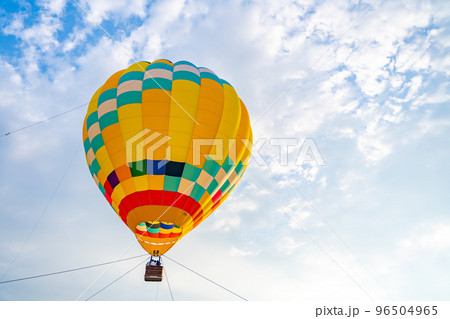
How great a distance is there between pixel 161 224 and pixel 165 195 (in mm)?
780

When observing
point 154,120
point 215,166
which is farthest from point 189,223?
point 154,120

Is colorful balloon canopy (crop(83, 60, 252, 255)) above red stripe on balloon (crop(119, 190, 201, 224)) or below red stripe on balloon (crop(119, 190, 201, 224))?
above

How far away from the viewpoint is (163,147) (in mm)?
8539

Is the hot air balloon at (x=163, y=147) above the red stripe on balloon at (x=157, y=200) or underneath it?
above

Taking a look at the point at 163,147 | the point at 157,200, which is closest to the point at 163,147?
the point at 163,147

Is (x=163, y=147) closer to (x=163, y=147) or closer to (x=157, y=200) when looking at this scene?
(x=163, y=147)

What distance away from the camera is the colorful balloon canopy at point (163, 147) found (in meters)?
8.45

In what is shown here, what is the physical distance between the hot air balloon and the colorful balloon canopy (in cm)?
3

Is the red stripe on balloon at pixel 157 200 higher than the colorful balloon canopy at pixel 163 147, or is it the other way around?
the colorful balloon canopy at pixel 163 147

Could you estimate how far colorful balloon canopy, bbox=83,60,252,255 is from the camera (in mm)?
8453

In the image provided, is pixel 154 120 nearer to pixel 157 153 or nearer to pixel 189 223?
pixel 157 153

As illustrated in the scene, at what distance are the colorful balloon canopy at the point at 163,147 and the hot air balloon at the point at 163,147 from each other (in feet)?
0.08

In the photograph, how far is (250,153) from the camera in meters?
10.6

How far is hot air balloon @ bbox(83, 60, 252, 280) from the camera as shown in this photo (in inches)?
333
